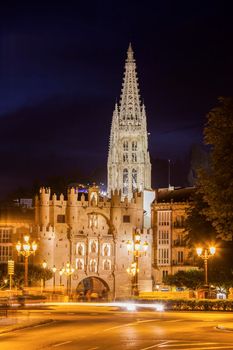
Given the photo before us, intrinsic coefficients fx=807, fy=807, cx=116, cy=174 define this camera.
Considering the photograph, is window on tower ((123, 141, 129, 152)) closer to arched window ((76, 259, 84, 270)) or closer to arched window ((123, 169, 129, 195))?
arched window ((123, 169, 129, 195))

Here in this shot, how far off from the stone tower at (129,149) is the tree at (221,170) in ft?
344

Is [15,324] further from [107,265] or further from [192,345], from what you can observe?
[107,265]

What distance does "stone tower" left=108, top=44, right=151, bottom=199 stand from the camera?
152 metres

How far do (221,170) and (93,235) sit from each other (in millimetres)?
83621

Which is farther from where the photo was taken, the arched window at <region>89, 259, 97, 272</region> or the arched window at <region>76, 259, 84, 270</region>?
the arched window at <region>89, 259, 97, 272</region>

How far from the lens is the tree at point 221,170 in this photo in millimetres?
41875

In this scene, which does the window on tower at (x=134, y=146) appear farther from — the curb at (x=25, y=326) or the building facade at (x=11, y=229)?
the curb at (x=25, y=326)

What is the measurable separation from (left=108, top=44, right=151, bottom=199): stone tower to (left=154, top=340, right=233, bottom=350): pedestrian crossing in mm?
122169

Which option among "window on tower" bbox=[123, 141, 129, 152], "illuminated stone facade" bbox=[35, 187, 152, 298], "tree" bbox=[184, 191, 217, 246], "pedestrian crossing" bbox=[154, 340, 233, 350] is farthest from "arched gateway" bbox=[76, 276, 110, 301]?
"pedestrian crossing" bbox=[154, 340, 233, 350]

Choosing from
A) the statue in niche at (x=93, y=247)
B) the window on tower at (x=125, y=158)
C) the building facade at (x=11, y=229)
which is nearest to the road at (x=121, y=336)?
the building facade at (x=11, y=229)

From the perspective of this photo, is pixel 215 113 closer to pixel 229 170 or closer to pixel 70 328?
pixel 229 170

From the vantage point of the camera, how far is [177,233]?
124 m

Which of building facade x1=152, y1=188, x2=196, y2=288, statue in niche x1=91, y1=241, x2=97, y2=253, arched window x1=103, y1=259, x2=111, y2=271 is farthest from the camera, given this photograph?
statue in niche x1=91, y1=241, x2=97, y2=253

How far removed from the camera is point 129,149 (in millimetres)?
153500
